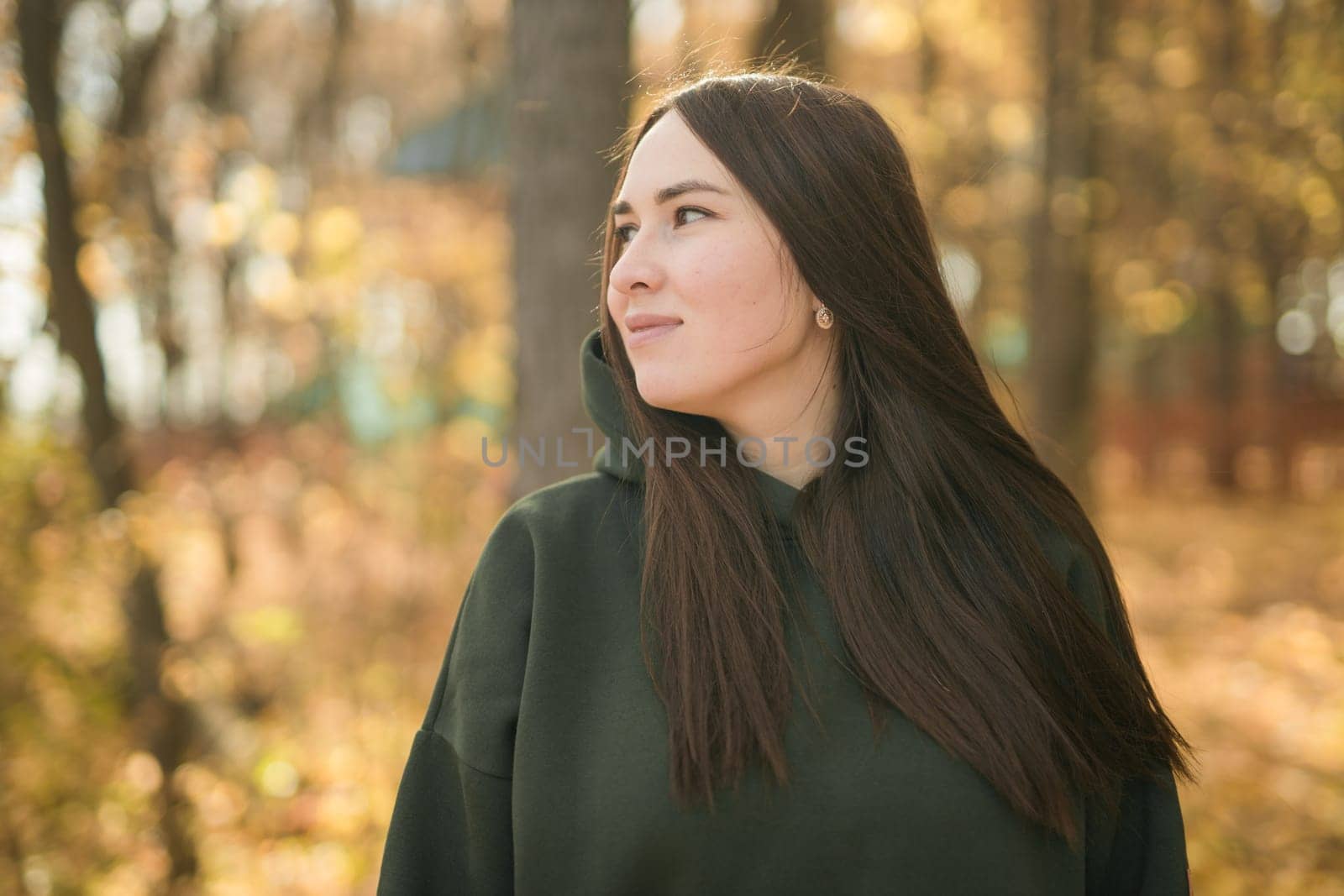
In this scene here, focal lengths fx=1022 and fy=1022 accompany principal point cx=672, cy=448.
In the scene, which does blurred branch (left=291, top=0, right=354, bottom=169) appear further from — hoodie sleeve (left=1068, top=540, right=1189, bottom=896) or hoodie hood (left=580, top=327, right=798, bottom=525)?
hoodie sleeve (left=1068, top=540, right=1189, bottom=896)

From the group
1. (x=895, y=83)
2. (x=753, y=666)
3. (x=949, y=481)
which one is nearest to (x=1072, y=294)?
(x=895, y=83)

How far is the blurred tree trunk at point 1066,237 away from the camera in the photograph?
7273 millimetres

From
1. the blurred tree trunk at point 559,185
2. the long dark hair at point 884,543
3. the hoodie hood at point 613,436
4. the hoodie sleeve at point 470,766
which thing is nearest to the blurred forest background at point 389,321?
the blurred tree trunk at point 559,185

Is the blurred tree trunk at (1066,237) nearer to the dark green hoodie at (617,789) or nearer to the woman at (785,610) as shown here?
the woman at (785,610)

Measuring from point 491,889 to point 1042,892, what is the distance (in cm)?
100

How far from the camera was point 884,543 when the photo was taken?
2.03 m

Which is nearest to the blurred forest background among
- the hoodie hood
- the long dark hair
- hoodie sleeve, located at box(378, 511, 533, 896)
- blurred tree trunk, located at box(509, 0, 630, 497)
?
blurred tree trunk, located at box(509, 0, 630, 497)

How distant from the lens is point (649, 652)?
1.89 m

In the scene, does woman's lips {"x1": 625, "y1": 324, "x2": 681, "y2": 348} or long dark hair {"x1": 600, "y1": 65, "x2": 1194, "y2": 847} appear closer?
long dark hair {"x1": 600, "y1": 65, "x2": 1194, "y2": 847}

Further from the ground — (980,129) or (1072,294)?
(980,129)

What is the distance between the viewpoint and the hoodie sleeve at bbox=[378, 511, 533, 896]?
185 cm

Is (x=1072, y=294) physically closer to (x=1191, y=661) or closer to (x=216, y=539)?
(x=1191, y=661)

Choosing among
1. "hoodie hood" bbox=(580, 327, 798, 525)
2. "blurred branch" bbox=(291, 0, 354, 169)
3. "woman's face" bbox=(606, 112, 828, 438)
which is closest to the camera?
"woman's face" bbox=(606, 112, 828, 438)

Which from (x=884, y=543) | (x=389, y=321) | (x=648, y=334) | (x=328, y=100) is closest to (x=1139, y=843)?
(x=884, y=543)
